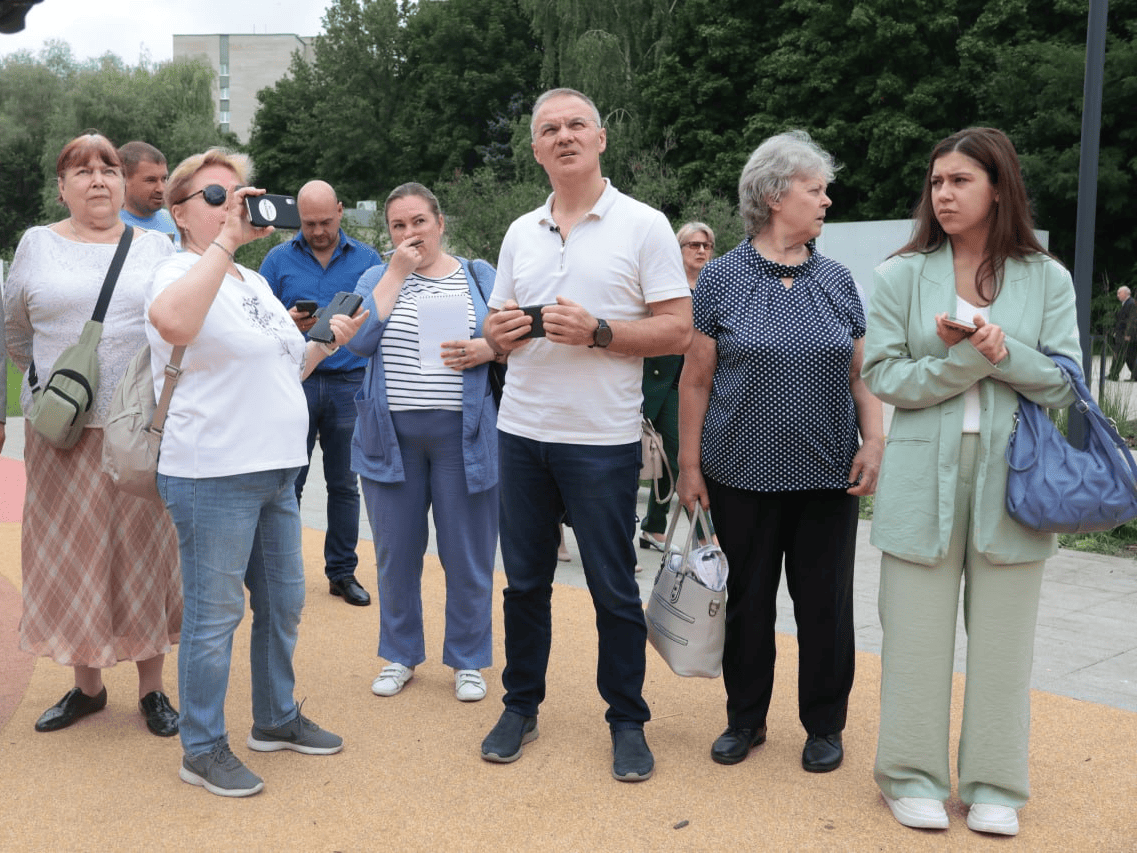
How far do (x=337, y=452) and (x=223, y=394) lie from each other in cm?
273

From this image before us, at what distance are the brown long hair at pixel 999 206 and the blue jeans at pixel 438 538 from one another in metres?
2.14

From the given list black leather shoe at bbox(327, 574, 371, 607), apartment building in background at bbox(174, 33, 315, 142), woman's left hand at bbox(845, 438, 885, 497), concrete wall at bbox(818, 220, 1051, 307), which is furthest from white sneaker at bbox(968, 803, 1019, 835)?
apartment building in background at bbox(174, 33, 315, 142)

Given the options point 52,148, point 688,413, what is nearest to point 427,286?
point 688,413

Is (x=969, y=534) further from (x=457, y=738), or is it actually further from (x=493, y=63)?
(x=493, y=63)

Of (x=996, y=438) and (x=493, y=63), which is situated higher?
(x=493, y=63)

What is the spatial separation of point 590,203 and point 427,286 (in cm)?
111

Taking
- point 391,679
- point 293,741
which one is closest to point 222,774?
point 293,741

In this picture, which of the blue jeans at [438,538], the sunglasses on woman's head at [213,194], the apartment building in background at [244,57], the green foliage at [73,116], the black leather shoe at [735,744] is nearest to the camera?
the sunglasses on woman's head at [213,194]

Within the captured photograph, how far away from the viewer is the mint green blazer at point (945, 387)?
3.33 m

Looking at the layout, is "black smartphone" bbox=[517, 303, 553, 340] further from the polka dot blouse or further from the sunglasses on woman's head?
the sunglasses on woman's head

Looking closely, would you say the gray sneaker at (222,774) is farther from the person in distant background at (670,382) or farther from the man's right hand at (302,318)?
Answer: the person in distant background at (670,382)

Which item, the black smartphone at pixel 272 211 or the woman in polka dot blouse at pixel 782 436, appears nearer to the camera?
the black smartphone at pixel 272 211

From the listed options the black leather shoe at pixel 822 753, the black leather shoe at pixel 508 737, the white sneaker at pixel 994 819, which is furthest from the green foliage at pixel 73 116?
the white sneaker at pixel 994 819

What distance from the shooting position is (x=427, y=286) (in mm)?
4785
